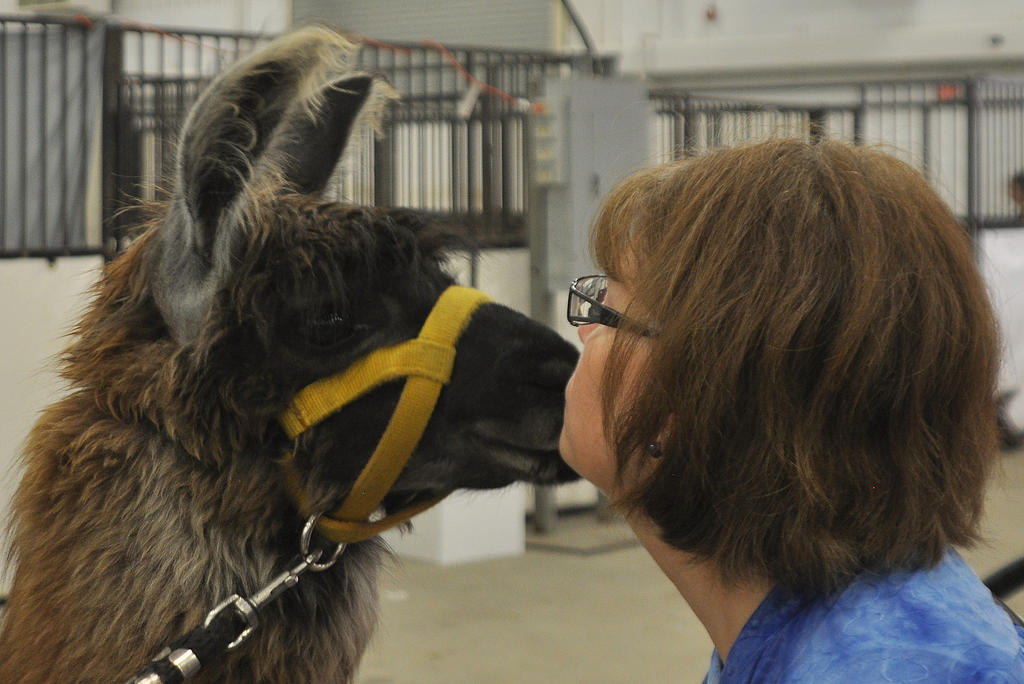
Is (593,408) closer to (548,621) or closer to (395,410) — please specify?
(395,410)

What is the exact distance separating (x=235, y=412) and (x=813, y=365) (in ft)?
2.73

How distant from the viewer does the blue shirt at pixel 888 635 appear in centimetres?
98

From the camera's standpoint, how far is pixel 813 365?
1.08m

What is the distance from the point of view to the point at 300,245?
5.47 feet

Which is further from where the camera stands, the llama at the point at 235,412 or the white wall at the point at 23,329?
the white wall at the point at 23,329

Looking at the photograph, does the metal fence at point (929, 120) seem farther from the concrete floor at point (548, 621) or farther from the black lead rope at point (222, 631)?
the black lead rope at point (222, 631)

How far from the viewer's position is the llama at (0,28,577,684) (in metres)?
1.57

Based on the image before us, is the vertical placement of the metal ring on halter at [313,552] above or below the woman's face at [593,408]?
below

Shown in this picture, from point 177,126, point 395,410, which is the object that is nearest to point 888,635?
point 395,410

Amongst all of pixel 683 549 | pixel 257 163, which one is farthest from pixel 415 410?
pixel 683 549

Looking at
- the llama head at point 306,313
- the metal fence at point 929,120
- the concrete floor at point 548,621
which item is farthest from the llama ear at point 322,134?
the metal fence at point 929,120

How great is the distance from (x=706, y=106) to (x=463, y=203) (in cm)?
166

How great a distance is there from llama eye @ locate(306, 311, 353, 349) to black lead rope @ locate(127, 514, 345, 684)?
24cm

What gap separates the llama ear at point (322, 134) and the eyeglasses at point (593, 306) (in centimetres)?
61
